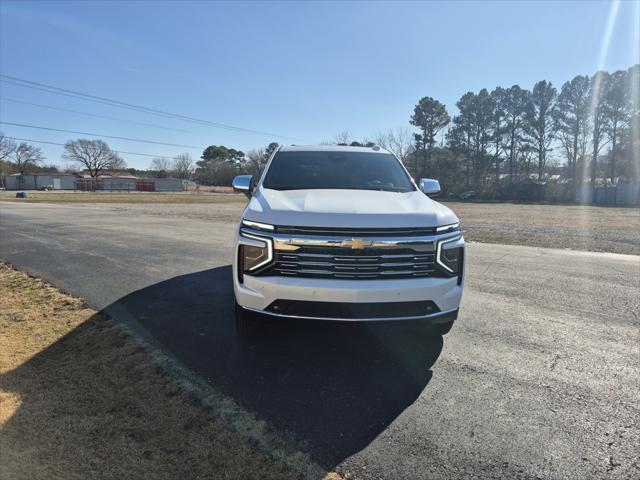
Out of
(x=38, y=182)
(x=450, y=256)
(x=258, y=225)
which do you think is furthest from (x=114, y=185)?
(x=450, y=256)

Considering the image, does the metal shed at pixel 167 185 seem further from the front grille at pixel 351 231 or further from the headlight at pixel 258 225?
the front grille at pixel 351 231

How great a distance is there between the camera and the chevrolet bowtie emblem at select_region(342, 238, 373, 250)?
3.09 m

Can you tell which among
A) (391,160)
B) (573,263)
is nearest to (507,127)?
(573,263)

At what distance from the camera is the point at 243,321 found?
11.4 feet

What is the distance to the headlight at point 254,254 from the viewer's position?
10.4ft

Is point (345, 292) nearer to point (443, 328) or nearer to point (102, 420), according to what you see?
point (443, 328)

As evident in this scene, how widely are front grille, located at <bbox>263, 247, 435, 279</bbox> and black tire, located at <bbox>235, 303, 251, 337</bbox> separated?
43 cm

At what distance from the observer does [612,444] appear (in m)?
2.48

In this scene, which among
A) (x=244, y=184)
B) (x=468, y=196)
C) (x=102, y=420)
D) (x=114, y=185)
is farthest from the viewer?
(x=114, y=185)

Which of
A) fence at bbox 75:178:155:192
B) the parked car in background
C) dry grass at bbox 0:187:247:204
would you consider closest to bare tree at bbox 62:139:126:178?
fence at bbox 75:178:155:192

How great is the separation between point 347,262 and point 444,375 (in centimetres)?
126

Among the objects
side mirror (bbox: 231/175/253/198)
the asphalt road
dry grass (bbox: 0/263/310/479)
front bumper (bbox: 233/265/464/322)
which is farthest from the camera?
side mirror (bbox: 231/175/253/198)

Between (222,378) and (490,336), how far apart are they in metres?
2.72

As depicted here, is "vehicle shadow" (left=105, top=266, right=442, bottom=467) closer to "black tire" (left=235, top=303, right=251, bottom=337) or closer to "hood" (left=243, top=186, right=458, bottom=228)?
"black tire" (left=235, top=303, right=251, bottom=337)
